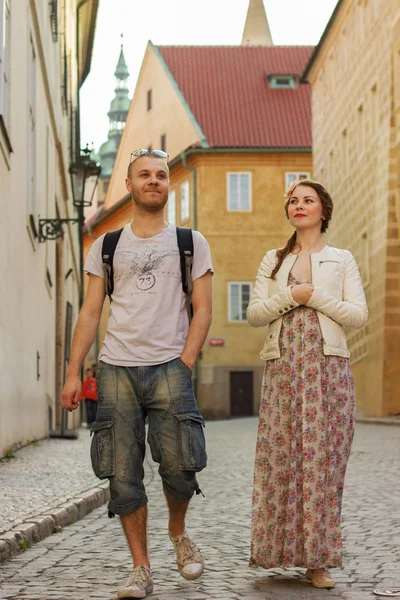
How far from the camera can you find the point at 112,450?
Result: 5309 mm

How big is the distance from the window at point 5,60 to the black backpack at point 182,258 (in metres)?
6.43

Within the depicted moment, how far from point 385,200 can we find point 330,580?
2438 centimetres

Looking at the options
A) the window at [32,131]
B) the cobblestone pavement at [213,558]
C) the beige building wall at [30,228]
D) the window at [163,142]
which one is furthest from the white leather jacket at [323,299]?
the window at [163,142]

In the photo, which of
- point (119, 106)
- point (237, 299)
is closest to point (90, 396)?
point (237, 299)

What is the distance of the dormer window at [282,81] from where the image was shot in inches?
1981

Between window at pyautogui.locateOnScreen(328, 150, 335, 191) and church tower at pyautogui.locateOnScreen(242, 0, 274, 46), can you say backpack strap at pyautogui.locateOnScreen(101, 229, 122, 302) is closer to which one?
window at pyautogui.locateOnScreen(328, 150, 335, 191)

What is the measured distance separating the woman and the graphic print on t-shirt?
1.87ft

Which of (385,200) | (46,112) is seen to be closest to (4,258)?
(46,112)

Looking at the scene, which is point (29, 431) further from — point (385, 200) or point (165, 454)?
point (385, 200)

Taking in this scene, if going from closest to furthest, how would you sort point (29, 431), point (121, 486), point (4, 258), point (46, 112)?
1. point (121, 486)
2. point (4, 258)
3. point (29, 431)
4. point (46, 112)

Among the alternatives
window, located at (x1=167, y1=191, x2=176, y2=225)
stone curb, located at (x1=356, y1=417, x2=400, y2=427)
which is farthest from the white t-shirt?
window, located at (x1=167, y1=191, x2=176, y2=225)

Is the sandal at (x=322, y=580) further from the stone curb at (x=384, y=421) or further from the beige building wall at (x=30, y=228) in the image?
the stone curb at (x=384, y=421)

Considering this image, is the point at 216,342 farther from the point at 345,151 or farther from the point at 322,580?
the point at 322,580

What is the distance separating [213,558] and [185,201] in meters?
41.7
